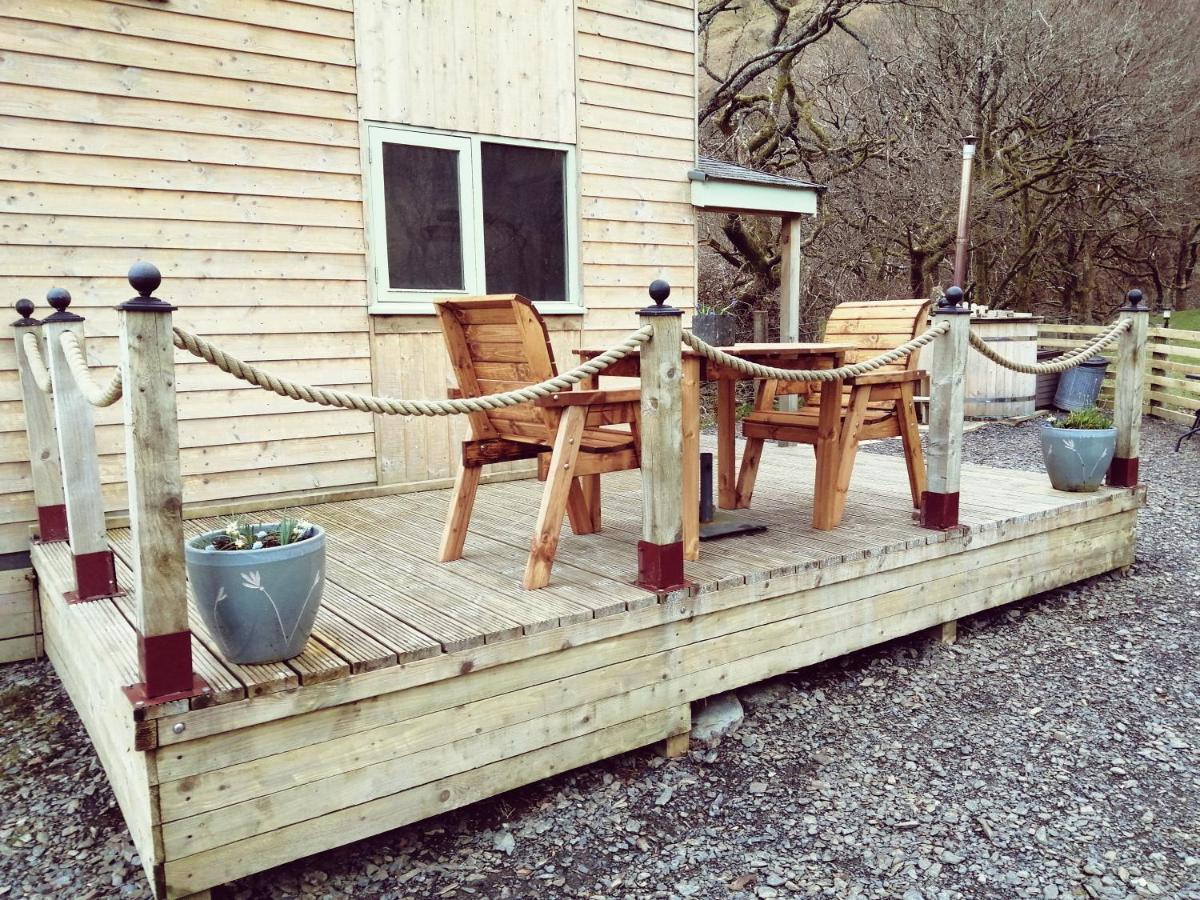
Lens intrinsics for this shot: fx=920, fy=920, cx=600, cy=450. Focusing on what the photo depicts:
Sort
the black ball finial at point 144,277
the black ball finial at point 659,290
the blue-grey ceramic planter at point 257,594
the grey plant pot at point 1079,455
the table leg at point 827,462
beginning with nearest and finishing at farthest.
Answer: the black ball finial at point 144,277 < the blue-grey ceramic planter at point 257,594 < the black ball finial at point 659,290 < the table leg at point 827,462 < the grey plant pot at point 1079,455

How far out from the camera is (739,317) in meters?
13.1

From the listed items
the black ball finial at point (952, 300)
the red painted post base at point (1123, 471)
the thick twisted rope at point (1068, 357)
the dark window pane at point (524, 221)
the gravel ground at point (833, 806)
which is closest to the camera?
the gravel ground at point (833, 806)

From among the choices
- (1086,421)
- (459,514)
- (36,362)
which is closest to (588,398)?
(459,514)

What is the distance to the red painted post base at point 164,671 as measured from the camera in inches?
84.7

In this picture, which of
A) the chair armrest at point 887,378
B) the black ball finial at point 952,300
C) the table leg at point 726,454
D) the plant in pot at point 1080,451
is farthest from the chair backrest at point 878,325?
the plant in pot at point 1080,451

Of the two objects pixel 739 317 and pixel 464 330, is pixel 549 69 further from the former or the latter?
pixel 739 317

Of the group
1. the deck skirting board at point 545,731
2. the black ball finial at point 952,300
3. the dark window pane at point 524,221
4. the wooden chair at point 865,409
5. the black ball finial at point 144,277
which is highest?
the dark window pane at point 524,221

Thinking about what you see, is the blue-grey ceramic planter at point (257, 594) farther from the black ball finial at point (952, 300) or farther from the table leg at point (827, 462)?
the black ball finial at point (952, 300)

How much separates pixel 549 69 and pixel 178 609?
4192 millimetres

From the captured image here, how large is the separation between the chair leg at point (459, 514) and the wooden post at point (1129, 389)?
3446 mm

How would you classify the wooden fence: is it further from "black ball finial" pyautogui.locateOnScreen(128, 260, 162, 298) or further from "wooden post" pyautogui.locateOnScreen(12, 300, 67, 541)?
"black ball finial" pyautogui.locateOnScreen(128, 260, 162, 298)

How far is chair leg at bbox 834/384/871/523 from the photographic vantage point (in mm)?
3953

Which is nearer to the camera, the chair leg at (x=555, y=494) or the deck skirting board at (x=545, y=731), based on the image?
the deck skirting board at (x=545, y=731)

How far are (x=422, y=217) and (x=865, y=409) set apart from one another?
103 inches
